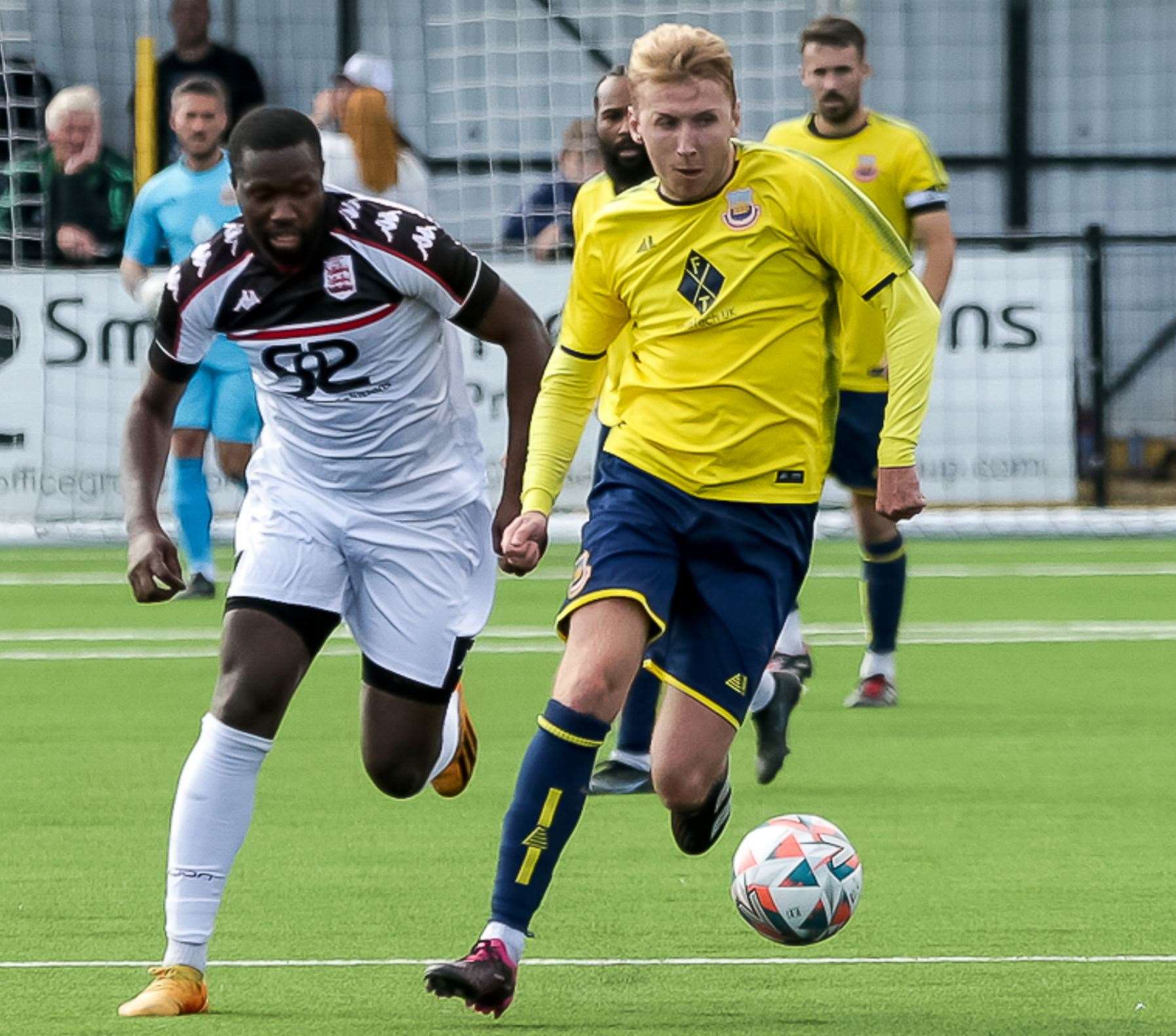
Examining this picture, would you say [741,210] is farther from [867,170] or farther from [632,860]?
[867,170]

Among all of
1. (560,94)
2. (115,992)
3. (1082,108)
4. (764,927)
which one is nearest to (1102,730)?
(764,927)

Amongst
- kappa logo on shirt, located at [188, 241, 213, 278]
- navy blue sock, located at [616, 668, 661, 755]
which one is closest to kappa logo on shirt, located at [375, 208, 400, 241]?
kappa logo on shirt, located at [188, 241, 213, 278]

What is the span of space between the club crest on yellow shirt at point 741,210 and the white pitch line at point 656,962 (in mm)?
1493

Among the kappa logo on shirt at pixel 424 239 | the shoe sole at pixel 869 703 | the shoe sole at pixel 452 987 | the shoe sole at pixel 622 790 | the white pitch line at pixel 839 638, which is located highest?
the kappa logo on shirt at pixel 424 239

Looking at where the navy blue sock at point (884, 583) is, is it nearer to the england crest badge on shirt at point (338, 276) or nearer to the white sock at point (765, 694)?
the white sock at point (765, 694)

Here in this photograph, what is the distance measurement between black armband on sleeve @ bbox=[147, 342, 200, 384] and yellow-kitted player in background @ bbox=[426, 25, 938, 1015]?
751 millimetres

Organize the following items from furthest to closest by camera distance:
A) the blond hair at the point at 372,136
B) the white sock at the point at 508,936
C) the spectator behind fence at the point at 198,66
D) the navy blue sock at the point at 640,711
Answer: the spectator behind fence at the point at 198,66
the blond hair at the point at 372,136
the navy blue sock at the point at 640,711
the white sock at the point at 508,936

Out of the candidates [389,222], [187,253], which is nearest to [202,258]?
[389,222]

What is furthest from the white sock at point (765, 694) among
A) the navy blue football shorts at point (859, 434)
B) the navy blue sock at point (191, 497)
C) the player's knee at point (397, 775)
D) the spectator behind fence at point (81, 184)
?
the spectator behind fence at point (81, 184)

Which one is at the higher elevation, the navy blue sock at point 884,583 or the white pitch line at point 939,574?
the navy blue sock at point 884,583

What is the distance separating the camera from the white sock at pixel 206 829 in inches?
188

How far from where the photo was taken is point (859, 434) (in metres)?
8.06

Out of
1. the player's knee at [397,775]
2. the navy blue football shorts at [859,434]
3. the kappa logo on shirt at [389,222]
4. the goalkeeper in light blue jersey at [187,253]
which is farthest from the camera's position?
the goalkeeper in light blue jersey at [187,253]

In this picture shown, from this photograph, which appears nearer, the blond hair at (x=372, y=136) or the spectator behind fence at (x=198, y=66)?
the blond hair at (x=372, y=136)
